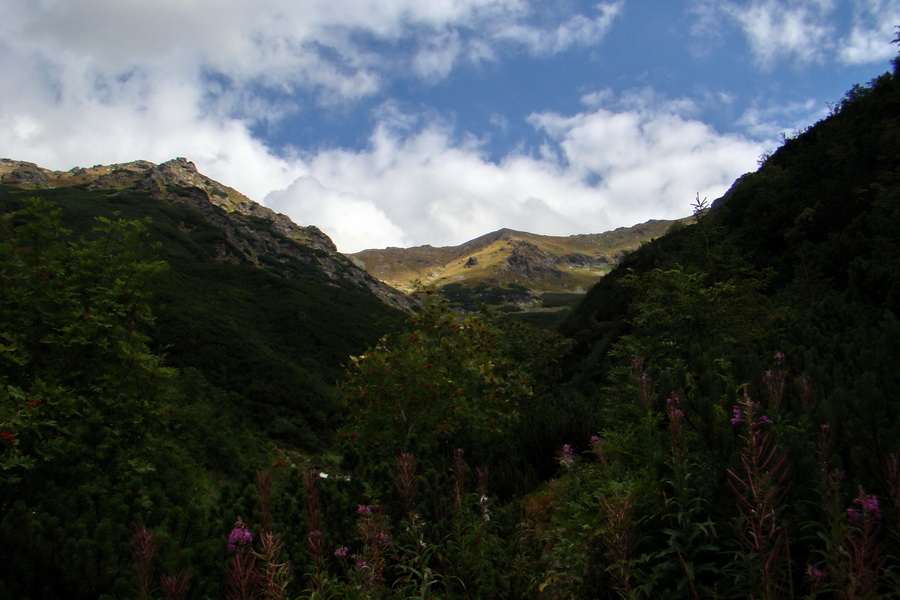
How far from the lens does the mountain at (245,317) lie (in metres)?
27.3

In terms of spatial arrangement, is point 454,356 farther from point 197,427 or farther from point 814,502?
point 197,427

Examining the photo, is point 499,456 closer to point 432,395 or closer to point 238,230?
point 432,395

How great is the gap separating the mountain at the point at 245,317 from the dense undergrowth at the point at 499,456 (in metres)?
1.42

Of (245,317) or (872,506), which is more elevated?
(245,317)

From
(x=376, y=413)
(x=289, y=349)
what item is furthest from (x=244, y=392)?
(x=376, y=413)

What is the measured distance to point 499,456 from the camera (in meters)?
5.58

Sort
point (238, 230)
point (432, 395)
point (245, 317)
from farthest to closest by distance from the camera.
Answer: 1. point (238, 230)
2. point (245, 317)
3. point (432, 395)

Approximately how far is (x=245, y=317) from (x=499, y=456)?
37.9 meters

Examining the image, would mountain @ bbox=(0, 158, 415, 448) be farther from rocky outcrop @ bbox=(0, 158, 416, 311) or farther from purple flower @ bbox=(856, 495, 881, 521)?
purple flower @ bbox=(856, 495, 881, 521)

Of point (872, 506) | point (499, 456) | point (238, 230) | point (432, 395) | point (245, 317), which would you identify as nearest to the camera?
point (872, 506)

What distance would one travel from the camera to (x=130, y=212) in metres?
58.9

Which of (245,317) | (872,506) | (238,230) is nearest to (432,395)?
(872,506)

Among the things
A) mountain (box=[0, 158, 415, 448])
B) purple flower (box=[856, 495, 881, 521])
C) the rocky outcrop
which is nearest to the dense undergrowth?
purple flower (box=[856, 495, 881, 521])

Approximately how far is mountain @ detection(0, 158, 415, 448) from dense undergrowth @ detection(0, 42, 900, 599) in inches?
56.0
